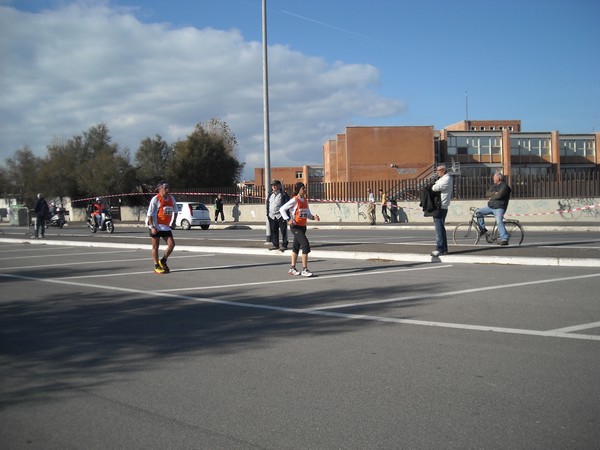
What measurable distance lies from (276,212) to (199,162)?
125 ft

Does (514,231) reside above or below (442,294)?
above

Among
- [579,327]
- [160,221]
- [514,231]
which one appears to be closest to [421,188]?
[514,231]

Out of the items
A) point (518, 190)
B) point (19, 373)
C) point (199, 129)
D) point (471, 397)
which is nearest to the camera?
point (471, 397)

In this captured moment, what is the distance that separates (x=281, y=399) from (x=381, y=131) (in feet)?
221

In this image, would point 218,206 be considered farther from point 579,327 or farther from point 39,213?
point 579,327

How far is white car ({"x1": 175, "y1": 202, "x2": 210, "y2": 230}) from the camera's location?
32656 millimetres

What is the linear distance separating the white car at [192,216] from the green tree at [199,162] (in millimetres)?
18899

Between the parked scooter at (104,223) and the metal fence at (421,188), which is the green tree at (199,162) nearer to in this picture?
the metal fence at (421,188)

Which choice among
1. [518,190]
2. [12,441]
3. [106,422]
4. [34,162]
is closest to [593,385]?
[106,422]

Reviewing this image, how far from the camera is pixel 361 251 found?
46.1ft

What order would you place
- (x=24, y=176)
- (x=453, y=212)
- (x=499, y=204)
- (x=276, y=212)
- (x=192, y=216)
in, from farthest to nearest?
1. (x=24, y=176)
2. (x=192, y=216)
3. (x=453, y=212)
4. (x=276, y=212)
5. (x=499, y=204)

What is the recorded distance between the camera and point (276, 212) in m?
15.0

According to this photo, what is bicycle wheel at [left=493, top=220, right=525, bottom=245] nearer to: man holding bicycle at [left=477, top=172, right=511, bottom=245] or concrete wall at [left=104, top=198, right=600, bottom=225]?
man holding bicycle at [left=477, top=172, right=511, bottom=245]

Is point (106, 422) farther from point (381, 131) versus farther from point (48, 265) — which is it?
point (381, 131)
